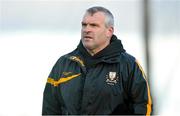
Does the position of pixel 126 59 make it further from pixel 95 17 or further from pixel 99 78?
pixel 95 17

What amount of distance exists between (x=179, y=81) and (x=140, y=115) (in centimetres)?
81

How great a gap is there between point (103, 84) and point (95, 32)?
0.29 m

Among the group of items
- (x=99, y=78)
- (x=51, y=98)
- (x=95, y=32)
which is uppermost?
(x=95, y=32)

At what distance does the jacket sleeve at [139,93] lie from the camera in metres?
2.76

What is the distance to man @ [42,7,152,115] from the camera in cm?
273

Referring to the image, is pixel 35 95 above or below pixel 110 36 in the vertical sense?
below

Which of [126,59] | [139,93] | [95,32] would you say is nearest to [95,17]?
[95,32]

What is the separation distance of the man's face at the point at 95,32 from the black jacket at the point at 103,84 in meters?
0.04

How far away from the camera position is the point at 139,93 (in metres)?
2.78

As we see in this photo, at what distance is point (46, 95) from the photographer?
2938mm

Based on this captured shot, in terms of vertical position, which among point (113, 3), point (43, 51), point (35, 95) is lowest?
point (35, 95)

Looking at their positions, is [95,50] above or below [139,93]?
above

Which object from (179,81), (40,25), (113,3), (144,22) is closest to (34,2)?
(40,25)

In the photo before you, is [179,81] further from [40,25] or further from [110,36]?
[40,25]
